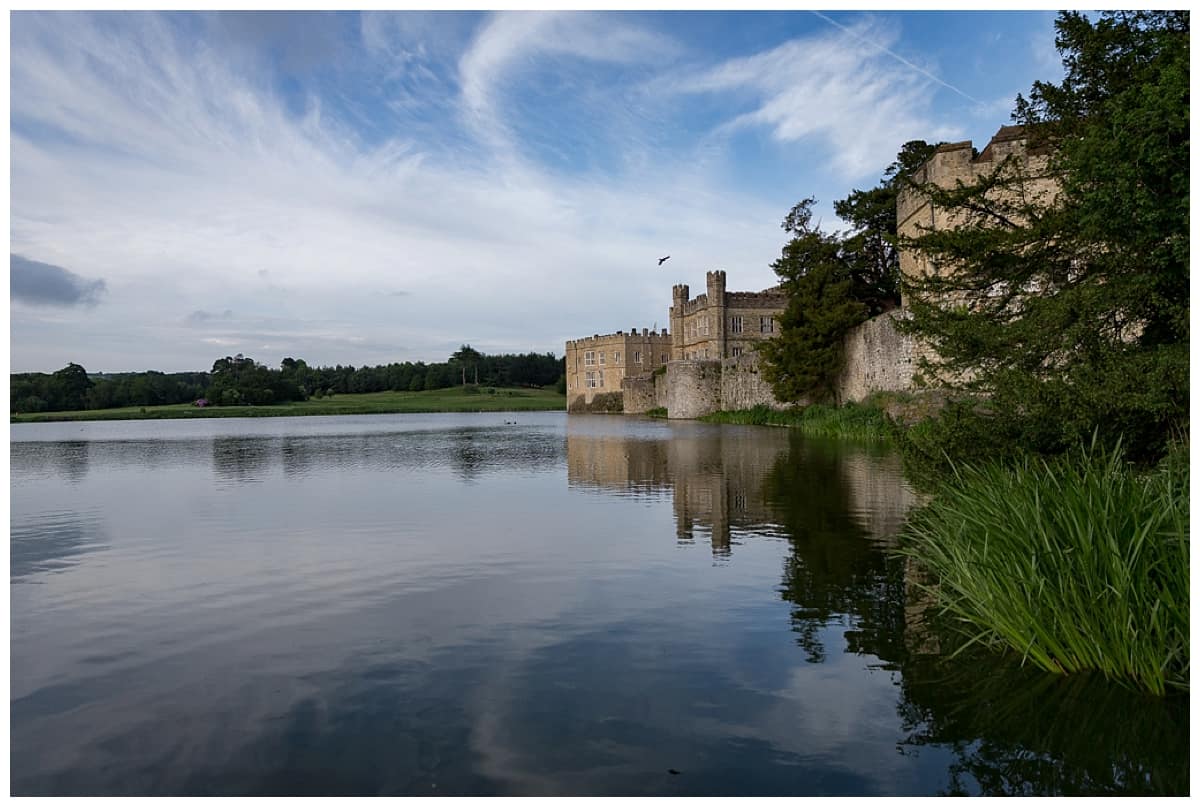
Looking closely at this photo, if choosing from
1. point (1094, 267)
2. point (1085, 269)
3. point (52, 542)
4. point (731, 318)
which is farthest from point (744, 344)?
point (52, 542)

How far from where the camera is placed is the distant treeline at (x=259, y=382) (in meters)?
81.7

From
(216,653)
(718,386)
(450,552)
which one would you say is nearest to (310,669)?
(216,653)

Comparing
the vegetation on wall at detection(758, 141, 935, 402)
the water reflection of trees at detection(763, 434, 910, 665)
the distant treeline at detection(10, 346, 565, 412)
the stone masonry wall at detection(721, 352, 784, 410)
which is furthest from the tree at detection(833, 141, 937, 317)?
the distant treeline at detection(10, 346, 565, 412)

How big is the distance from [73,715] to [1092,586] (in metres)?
5.61

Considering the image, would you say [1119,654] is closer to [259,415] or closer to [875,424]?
[875,424]

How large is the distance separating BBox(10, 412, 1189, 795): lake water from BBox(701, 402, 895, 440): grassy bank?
12.5 meters

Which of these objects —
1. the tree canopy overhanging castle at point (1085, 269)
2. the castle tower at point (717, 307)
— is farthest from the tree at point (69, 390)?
the tree canopy overhanging castle at point (1085, 269)

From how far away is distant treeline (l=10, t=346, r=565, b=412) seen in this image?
8169 cm

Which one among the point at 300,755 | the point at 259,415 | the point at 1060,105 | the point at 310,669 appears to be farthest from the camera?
the point at 259,415

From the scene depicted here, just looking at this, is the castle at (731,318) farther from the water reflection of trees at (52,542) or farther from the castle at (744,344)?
the water reflection of trees at (52,542)

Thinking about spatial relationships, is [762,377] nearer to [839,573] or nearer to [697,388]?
[697,388]

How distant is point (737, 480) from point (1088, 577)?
35.4 feet

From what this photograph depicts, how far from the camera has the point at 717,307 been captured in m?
58.3

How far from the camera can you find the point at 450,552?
9.65m
